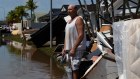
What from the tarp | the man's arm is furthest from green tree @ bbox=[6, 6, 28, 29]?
the tarp

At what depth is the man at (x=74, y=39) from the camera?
7953 millimetres

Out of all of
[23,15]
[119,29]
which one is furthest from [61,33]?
[23,15]

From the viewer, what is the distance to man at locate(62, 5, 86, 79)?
7.95 m

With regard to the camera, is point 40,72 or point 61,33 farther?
point 61,33

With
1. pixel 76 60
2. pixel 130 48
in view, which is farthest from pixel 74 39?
pixel 130 48

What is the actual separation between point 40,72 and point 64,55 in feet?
20.2

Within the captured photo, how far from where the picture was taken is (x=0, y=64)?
17.3 m

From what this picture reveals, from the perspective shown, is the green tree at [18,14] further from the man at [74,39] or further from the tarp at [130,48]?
the tarp at [130,48]

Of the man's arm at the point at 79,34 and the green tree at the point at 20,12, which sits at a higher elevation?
the man's arm at the point at 79,34

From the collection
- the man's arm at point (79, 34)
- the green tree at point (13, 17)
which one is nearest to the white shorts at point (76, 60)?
the man's arm at point (79, 34)

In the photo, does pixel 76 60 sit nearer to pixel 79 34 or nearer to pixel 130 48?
pixel 79 34

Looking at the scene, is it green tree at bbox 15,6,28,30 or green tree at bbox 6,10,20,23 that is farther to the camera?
green tree at bbox 6,10,20,23

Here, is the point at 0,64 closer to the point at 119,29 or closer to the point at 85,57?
the point at 85,57

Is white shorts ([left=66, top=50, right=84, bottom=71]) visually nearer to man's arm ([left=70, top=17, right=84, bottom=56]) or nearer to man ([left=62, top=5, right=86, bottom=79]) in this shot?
man ([left=62, top=5, right=86, bottom=79])
